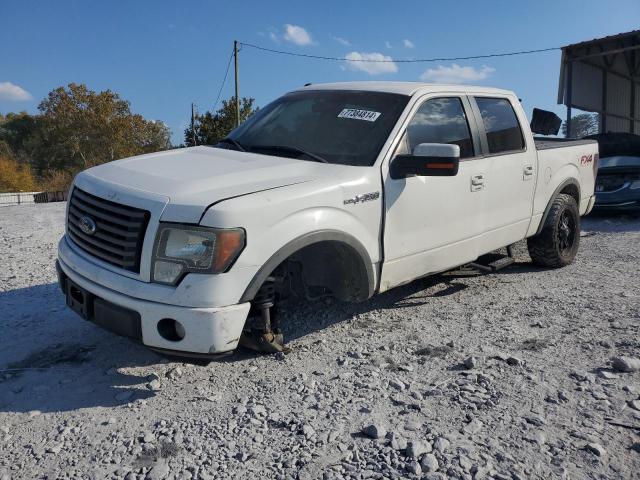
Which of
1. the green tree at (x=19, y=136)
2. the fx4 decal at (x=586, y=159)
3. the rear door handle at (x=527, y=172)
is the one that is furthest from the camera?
the green tree at (x=19, y=136)

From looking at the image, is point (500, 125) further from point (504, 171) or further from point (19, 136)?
point (19, 136)

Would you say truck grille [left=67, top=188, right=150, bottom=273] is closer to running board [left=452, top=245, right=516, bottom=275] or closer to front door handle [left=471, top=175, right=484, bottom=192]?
front door handle [left=471, top=175, right=484, bottom=192]

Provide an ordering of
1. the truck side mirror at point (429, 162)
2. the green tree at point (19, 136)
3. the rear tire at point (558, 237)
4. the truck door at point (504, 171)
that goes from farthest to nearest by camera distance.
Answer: the green tree at point (19, 136) → the rear tire at point (558, 237) → the truck door at point (504, 171) → the truck side mirror at point (429, 162)

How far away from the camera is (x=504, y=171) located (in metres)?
4.85

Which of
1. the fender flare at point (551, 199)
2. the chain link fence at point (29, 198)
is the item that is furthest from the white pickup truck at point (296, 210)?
the chain link fence at point (29, 198)

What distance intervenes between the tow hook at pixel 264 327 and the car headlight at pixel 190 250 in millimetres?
400

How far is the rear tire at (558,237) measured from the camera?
572 centimetres

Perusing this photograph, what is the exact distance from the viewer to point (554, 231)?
572 cm

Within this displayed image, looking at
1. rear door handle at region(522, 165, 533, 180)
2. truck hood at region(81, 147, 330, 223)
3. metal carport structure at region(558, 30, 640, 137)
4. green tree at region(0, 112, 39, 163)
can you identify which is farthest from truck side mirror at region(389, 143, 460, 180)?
green tree at region(0, 112, 39, 163)

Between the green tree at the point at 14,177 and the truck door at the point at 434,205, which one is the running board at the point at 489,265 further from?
the green tree at the point at 14,177

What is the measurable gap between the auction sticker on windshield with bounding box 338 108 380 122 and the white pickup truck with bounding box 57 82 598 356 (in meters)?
0.01

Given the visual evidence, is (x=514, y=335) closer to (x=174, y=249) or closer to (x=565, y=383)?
(x=565, y=383)

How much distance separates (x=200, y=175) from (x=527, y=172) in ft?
10.5

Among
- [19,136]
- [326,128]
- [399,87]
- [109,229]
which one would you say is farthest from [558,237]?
[19,136]
